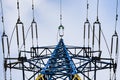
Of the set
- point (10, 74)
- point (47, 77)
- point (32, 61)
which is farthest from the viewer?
point (32, 61)

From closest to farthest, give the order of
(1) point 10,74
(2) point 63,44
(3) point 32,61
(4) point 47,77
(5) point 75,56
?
(4) point 47,77 → (1) point 10,74 → (3) point 32,61 → (5) point 75,56 → (2) point 63,44

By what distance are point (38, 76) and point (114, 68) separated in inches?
215

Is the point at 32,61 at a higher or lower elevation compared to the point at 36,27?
lower

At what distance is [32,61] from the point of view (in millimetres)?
24312

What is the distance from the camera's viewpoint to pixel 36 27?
29.9 m

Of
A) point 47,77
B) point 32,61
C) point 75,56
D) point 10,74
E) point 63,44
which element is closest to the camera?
point 47,77

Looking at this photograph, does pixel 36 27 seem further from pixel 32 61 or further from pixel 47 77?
pixel 47 77

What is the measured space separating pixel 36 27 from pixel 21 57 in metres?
7.07

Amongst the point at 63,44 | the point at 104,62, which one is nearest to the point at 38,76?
Answer: the point at 104,62

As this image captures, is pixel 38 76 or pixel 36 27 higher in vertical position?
pixel 36 27

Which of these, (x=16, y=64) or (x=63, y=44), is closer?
(x=16, y=64)

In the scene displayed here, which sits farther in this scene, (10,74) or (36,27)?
(36,27)

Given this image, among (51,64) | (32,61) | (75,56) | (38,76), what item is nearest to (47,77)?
(38,76)

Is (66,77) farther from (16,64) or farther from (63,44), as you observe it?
(63,44)
